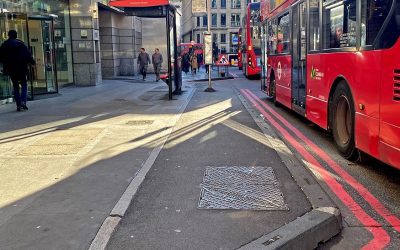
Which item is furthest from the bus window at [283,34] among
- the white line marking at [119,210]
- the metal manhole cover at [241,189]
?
the metal manhole cover at [241,189]

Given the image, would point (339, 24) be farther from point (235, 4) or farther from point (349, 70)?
point (235, 4)

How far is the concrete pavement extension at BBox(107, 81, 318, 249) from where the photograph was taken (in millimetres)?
4336

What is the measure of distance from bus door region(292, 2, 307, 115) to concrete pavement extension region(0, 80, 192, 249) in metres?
2.86

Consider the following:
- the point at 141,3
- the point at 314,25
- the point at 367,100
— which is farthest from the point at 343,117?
the point at 141,3

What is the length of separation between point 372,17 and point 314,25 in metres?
2.90

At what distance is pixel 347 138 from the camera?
7281mm

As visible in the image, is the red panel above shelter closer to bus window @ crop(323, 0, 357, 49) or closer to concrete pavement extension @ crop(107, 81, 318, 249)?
concrete pavement extension @ crop(107, 81, 318, 249)

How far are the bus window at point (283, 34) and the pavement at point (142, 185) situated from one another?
6.19 feet

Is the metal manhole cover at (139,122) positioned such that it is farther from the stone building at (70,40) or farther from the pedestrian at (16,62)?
the stone building at (70,40)

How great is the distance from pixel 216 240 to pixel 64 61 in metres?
19.4

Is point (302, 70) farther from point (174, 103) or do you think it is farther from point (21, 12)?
point (21, 12)

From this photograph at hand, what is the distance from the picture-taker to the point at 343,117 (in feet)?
24.2

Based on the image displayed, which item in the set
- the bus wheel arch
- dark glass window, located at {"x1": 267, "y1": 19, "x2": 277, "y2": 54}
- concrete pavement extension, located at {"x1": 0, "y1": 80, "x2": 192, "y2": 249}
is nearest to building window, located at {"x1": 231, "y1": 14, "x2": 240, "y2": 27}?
dark glass window, located at {"x1": 267, "y1": 19, "x2": 277, "y2": 54}

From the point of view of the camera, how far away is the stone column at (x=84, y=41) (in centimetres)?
2217
